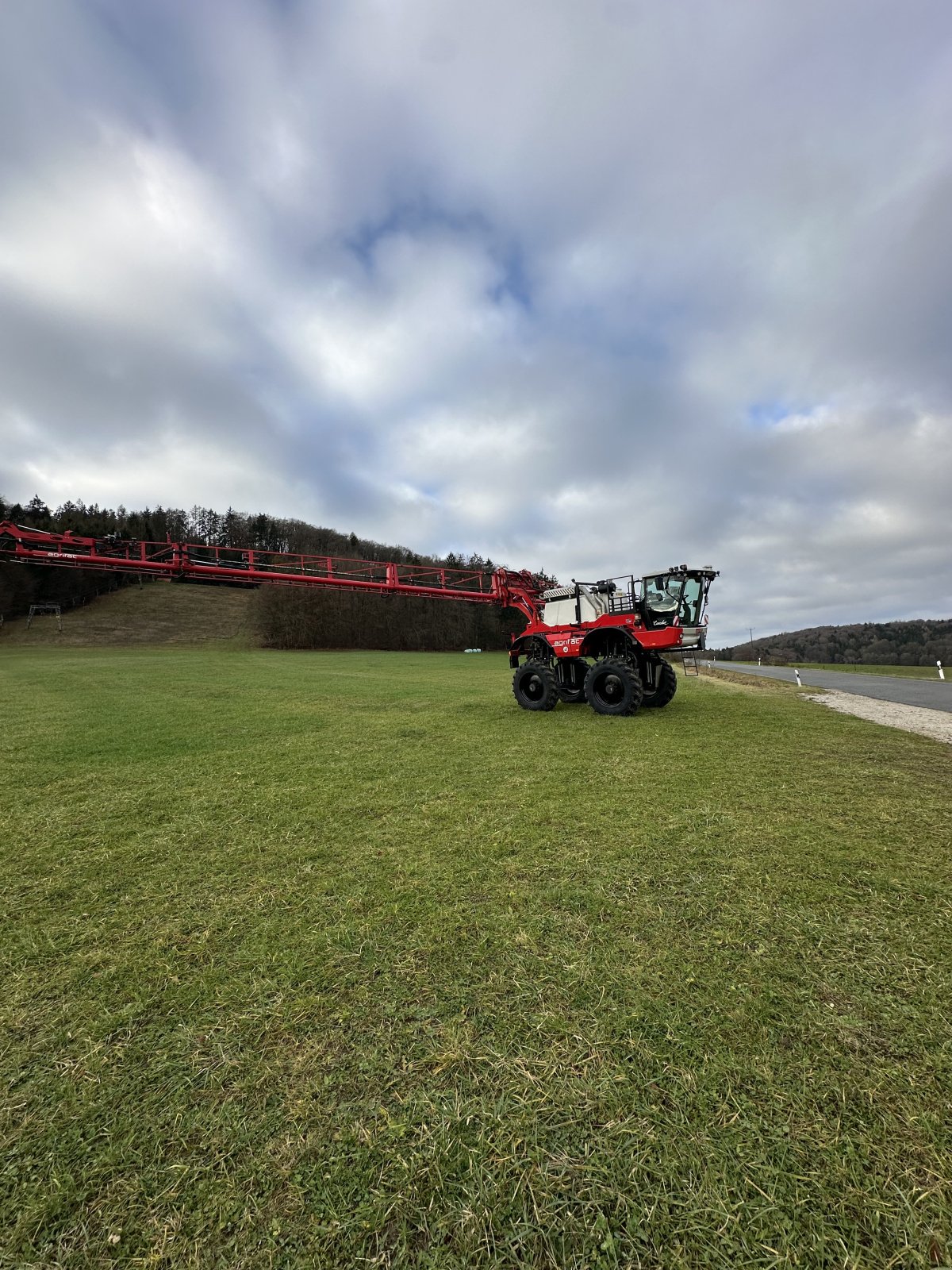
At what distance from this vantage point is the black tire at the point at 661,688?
10672 mm

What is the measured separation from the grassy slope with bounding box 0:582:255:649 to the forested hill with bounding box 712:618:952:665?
2628 inches

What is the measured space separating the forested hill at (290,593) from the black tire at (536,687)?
2771 cm

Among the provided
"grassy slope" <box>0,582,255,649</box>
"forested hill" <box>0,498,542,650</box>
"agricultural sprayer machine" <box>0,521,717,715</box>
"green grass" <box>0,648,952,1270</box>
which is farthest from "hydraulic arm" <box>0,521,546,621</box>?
"grassy slope" <box>0,582,255,649</box>

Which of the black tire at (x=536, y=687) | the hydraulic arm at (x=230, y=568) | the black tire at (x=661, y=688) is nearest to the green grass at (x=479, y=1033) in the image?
the black tire at (x=536, y=687)

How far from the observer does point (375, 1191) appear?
1.35 metres

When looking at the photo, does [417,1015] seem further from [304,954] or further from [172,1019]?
[172,1019]

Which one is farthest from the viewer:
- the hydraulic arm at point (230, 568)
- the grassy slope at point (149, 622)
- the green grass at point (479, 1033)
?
the grassy slope at point (149, 622)

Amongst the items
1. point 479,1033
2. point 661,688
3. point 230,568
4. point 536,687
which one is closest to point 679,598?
point 661,688

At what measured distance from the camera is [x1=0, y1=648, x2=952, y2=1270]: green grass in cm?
128

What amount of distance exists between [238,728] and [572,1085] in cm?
818

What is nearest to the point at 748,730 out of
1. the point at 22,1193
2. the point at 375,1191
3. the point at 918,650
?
the point at 375,1191

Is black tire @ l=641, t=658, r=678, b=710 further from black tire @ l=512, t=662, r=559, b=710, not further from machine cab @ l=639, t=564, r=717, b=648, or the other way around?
black tire @ l=512, t=662, r=559, b=710

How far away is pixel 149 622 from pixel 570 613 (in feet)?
169

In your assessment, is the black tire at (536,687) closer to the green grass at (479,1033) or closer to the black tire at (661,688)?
the black tire at (661,688)
